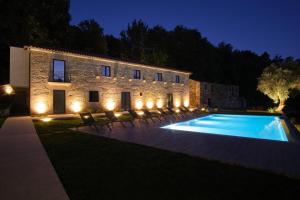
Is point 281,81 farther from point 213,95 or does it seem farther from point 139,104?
point 139,104

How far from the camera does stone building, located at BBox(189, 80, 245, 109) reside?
29875mm

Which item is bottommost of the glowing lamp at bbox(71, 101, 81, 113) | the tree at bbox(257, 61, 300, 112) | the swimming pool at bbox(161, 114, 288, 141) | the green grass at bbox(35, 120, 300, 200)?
the swimming pool at bbox(161, 114, 288, 141)

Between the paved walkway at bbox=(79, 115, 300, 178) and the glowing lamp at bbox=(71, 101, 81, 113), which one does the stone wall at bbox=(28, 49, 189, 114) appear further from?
the paved walkway at bbox=(79, 115, 300, 178)

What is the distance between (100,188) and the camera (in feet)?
11.3

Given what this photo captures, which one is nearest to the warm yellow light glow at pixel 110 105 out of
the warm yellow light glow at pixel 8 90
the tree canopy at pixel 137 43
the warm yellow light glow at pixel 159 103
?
the warm yellow light glow at pixel 159 103

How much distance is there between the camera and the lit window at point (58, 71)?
1645 centimetres

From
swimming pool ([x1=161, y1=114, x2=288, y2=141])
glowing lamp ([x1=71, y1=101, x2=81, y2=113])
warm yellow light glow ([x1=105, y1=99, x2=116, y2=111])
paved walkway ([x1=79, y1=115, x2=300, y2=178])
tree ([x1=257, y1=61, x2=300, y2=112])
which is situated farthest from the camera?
tree ([x1=257, y1=61, x2=300, y2=112])

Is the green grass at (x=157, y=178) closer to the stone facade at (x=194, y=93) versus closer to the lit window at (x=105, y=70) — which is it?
the lit window at (x=105, y=70)

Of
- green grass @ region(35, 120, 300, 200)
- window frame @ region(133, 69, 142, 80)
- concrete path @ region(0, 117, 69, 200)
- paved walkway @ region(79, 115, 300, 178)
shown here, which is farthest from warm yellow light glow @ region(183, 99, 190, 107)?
concrete path @ region(0, 117, 69, 200)

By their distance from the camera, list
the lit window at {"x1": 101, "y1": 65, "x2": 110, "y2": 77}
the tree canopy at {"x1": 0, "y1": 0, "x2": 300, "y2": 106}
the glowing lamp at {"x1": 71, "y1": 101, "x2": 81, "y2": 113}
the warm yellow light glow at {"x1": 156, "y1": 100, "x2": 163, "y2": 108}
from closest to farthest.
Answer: the glowing lamp at {"x1": 71, "y1": 101, "x2": 81, "y2": 113}, the lit window at {"x1": 101, "y1": 65, "x2": 110, "y2": 77}, the tree canopy at {"x1": 0, "y1": 0, "x2": 300, "y2": 106}, the warm yellow light glow at {"x1": 156, "y1": 100, "x2": 163, "y2": 108}

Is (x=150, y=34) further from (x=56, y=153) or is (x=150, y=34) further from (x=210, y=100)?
(x=56, y=153)

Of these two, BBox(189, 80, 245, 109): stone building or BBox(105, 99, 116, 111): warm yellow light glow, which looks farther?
BBox(189, 80, 245, 109): stone building

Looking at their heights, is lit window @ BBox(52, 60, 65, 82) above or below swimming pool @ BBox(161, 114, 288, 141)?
above

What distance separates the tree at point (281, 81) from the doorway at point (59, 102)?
24198mm
